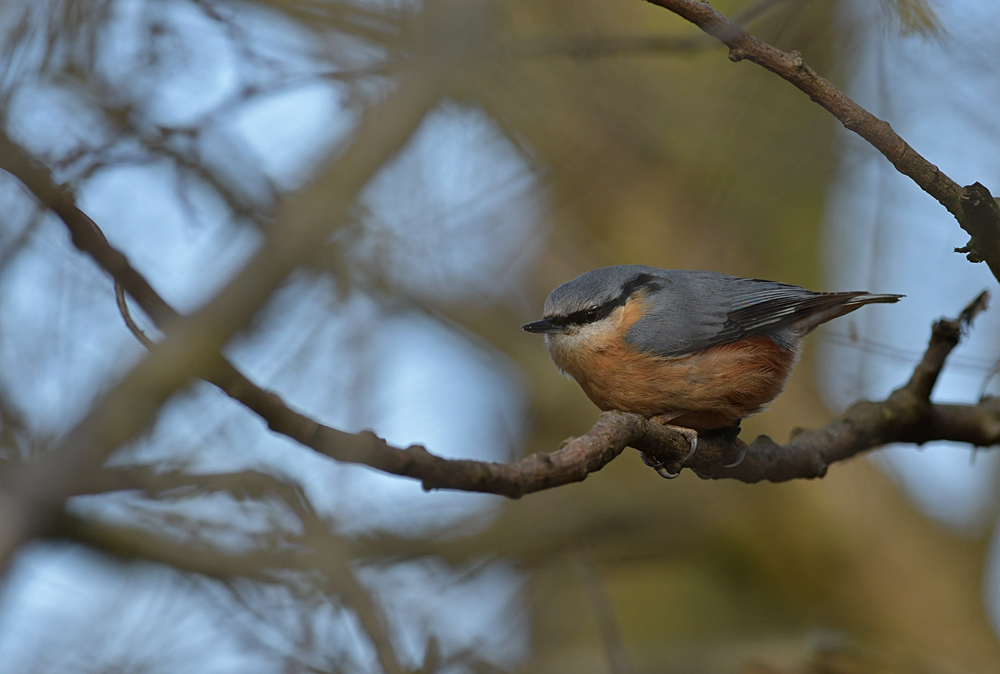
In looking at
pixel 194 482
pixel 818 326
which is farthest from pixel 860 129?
pixel 194 482

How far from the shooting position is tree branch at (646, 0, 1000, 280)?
86.3 inches

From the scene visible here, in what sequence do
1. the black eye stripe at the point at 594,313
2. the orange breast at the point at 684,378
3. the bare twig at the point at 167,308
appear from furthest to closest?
the black eye stripe at the point at 594,313 < the orange breast at the point at 684,378 < the bare twig at the point at 167,308

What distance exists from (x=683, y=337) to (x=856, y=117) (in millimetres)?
1517

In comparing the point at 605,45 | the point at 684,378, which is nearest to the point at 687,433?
the point at 684,378

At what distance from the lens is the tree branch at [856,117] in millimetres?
2191

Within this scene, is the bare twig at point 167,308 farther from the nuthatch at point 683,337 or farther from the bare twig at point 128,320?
the nuthatch at point 683,337

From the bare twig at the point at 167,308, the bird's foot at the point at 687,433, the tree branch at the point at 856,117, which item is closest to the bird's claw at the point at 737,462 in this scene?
the bird's foot at the point at 687,433

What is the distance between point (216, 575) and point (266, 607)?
0.42 metres

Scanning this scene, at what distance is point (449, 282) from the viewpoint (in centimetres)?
534

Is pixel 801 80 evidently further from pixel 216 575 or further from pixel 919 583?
pixel 919 583

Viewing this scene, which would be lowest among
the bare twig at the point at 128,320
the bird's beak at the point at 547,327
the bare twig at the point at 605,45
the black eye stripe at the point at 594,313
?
the bare twig at the point at 128,320

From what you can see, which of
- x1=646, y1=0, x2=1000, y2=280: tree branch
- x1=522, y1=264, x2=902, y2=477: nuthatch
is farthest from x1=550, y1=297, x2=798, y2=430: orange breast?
x1=646, y1=0, x2=1000, y2=280: tree branch

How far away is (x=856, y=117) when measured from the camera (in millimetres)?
2229

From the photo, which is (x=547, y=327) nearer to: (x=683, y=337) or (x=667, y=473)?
(x=683, y=337)
